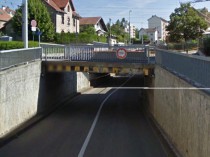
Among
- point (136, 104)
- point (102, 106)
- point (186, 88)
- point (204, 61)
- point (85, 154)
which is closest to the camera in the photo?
point (204, 61)

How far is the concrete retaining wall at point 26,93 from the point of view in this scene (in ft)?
58.7

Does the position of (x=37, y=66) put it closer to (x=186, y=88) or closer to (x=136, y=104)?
(x=136, y=104)

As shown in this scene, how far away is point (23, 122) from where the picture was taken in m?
20.6

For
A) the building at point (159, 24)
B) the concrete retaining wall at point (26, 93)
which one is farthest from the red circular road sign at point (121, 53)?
the building at point (159, 24)

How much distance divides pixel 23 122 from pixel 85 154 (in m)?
6.65

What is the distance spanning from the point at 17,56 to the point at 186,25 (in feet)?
130

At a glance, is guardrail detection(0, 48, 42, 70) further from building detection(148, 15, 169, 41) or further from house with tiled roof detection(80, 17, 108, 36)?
building detection(148, 15, 169, 41)

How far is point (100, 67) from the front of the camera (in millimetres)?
25344

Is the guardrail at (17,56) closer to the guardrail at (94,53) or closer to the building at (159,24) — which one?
the guardrail at (94,53)

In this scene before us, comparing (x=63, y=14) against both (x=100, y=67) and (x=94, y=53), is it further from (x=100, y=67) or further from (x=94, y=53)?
(x=100, y=67)

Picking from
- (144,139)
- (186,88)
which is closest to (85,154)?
(144,139)

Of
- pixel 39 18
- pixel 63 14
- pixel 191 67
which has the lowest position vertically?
pixel 191 67

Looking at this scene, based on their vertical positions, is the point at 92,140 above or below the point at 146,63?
below

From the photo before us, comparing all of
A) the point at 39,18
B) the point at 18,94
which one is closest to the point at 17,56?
the point at 18,94
